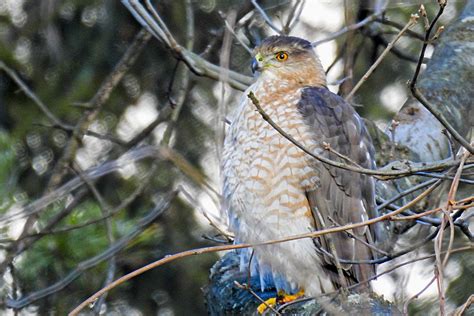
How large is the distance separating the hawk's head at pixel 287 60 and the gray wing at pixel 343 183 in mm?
320

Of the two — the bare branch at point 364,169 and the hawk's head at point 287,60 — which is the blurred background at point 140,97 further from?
the bare branch at point 364,169

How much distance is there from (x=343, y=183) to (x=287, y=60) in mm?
760

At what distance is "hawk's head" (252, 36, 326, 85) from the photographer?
14.5ft

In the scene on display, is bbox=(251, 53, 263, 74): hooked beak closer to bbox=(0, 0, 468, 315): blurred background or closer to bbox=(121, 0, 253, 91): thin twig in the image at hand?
bbox=(121, 0, 253, 91): thin twig

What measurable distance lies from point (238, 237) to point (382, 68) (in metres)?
2.10

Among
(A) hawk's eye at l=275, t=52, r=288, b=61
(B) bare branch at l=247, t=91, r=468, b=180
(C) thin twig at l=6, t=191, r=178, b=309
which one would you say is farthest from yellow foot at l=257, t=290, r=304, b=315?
(B) bare branch at l=247, t=91, r=468, b=180

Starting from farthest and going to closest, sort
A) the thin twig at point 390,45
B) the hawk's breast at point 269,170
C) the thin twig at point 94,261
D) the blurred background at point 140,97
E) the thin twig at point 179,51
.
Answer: the blurred background at point 140,97 → the thin twig at point 179,51 → the thin twig at point 94,261 → the hawk's breast at point 269,170 → the thin twig at point 390,45

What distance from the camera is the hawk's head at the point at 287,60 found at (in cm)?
441

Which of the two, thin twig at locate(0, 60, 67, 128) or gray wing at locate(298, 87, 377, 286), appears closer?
gray wing at locate(298, 87, 377, 286)

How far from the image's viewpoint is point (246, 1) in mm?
5254

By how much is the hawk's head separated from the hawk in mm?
231

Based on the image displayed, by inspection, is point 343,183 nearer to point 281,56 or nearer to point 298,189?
point 298,189

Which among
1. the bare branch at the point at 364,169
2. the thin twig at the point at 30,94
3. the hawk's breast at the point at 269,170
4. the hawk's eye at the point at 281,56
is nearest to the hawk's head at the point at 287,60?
the hawk's eye at the point at 281,56

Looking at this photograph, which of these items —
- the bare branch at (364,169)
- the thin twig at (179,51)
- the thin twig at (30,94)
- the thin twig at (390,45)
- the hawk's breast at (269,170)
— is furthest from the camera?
the thin twig at (30,94)
